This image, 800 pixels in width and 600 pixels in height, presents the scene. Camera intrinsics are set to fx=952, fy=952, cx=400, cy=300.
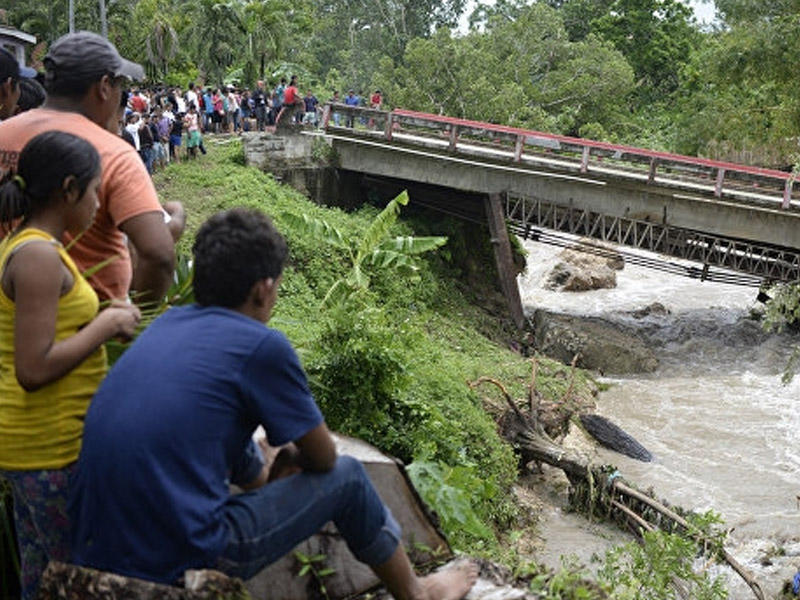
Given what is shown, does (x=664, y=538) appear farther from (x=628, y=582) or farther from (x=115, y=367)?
(x=115, y=367)

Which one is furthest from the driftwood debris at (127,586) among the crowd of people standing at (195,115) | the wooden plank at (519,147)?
the wooden plank at (519,147)

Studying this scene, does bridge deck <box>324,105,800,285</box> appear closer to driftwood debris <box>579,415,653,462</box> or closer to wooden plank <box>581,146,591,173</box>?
wooden plank <box>581,146,591,173</box>

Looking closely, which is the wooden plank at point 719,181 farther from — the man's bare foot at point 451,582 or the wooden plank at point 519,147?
the man's bare foot at point 451,582

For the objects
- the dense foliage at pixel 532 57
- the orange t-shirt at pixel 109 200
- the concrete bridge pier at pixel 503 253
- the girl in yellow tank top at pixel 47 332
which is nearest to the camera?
the girl in yellow tank top at pixel 47 332

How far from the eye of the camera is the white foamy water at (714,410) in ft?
41.9

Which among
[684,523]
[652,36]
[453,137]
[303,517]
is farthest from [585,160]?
[652,36]

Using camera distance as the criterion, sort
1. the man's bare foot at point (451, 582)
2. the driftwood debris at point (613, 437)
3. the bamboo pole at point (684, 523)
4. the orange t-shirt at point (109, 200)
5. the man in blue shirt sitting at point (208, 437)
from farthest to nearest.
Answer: the driftwood debris at point (613, 437), the bamboo pole at point (684, 523), the orange t-shirt at point (109, 200), the man's bare foot at point (451, 582), the man in blue shirt sitting at point (208, 437)

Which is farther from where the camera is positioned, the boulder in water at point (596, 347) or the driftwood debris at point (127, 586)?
the boulder in water at point (596, 347)

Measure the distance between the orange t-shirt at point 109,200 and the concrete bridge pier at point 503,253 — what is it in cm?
1767

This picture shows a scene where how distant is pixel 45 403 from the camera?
2.89 m

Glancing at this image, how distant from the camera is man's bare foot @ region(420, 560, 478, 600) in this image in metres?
3.26

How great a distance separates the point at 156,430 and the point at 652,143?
36.1 meters

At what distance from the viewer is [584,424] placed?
1506cm

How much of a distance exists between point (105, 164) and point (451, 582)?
6.37 ft
